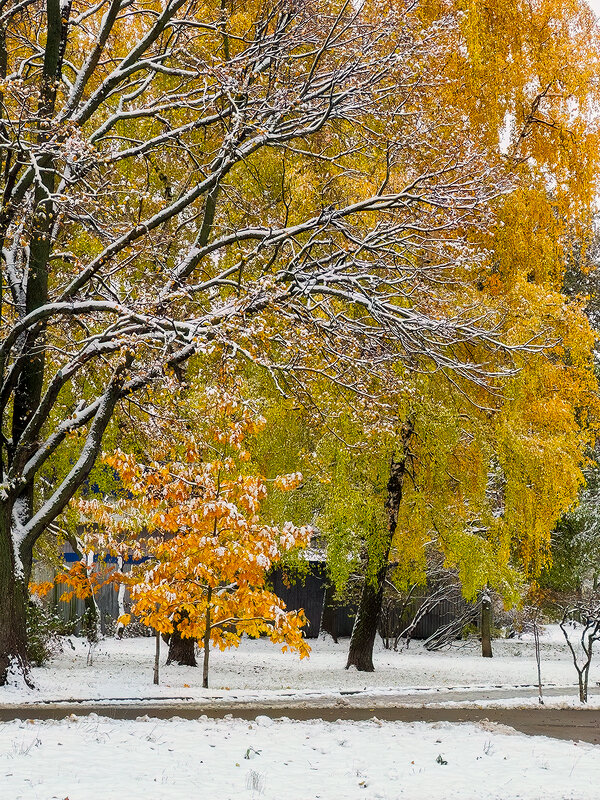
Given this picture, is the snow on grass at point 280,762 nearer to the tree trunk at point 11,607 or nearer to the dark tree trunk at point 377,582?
the tree trunk at point 11,607

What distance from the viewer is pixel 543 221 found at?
615 inches

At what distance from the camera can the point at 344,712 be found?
10602 mm

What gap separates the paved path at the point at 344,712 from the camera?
9742 millimetres

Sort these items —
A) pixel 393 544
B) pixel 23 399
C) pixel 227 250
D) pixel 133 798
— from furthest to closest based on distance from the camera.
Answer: pixel 393 544, pixel 227 250, pixel 23 399, pixel 133 798

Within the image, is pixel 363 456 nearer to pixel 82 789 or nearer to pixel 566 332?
pixel 566 332

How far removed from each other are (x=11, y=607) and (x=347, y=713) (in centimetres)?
464

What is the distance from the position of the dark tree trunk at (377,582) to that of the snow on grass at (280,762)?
7.78 m

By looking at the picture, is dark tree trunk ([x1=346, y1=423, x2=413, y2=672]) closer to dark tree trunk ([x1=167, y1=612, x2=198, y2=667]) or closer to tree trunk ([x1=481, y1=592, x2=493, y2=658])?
dark tree trunk ([x1=167, y1=612, x2=198, y2=667])

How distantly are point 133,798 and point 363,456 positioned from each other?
1039cm

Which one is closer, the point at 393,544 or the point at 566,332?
the point at 566,332

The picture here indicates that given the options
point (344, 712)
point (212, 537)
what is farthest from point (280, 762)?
point (212, 537)

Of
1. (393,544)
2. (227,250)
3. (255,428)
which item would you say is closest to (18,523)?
(255,428)

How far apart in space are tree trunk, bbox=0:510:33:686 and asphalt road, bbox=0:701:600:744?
1.05 meters

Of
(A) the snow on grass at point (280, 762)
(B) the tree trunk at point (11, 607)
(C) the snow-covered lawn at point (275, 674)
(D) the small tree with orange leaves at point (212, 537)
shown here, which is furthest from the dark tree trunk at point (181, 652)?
(A) the snow on grass at point (280, 762)
